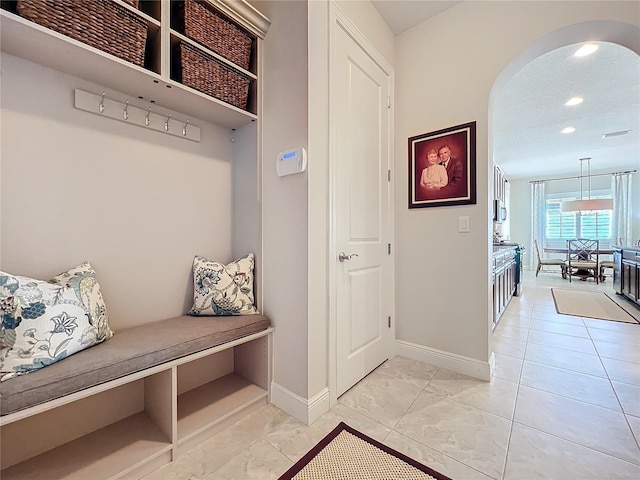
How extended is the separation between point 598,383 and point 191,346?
8.60 feet

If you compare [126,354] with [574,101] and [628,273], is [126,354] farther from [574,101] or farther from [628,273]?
[628,273]

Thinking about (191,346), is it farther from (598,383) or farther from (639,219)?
(639,219)

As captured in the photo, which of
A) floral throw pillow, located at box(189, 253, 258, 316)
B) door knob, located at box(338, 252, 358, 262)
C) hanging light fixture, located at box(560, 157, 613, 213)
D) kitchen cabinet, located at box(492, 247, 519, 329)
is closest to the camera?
floral throw pillow, located at box(189, 253, 258, 316)

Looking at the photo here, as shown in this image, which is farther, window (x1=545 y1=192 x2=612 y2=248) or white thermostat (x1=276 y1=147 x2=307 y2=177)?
window (x1=545 y1=192 x2=612 y2=248)

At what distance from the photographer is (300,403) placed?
5.10 ft

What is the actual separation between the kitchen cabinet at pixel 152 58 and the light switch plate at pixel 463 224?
64.5 inches

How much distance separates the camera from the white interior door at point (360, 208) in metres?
1.78

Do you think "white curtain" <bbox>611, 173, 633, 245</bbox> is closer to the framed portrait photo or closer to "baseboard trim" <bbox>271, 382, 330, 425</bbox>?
the framed portrait photo

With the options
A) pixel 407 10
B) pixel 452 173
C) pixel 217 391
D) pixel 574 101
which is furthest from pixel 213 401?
pixel 574 101

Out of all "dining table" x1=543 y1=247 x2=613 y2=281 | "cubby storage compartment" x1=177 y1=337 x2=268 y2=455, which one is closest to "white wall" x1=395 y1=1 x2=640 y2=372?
"cubby storage compartment" x1=177 y1=337 x2=268 y2=455

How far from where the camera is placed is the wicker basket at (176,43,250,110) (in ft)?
4.76

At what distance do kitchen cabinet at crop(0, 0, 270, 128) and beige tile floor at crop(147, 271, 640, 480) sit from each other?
181 cm

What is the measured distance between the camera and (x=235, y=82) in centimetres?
168

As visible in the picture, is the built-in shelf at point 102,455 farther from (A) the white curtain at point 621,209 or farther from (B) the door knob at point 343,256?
(A) the white curtain at point 621,209
